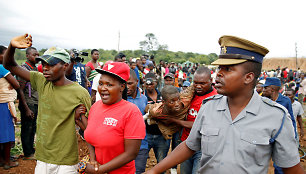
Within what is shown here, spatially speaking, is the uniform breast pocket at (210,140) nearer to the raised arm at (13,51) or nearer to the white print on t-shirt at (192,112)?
the white print on t-shirt at (192,112)

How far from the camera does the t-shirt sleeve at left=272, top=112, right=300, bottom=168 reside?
1.42m

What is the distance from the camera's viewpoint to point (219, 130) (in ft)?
5.26

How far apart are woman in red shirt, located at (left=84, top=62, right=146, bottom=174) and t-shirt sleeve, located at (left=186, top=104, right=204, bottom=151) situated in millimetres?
494

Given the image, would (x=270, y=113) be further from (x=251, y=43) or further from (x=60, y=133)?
(x=60, y=133)

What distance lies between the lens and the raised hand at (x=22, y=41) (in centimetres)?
245

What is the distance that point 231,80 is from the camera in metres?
1.60

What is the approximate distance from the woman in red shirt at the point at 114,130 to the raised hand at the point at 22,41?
1047mm

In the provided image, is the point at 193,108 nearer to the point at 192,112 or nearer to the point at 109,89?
the point at 192,112

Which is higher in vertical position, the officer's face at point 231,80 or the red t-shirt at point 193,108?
the officer's face at point 231,80

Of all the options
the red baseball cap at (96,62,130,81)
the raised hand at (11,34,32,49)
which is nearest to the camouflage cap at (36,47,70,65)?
the raised hand at (11,34,32,49)

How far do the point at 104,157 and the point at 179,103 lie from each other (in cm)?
139

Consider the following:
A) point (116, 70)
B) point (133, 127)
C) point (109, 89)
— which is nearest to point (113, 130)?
point (133, 127)

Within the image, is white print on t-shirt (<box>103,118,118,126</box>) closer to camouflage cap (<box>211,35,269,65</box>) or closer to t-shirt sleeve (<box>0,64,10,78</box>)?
camouflage cap (<box>211,35,269,65</box>)

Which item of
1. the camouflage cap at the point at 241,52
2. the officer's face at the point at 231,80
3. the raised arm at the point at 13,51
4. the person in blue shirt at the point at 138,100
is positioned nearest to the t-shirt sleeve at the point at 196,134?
the officer's face at the point at 231,80
